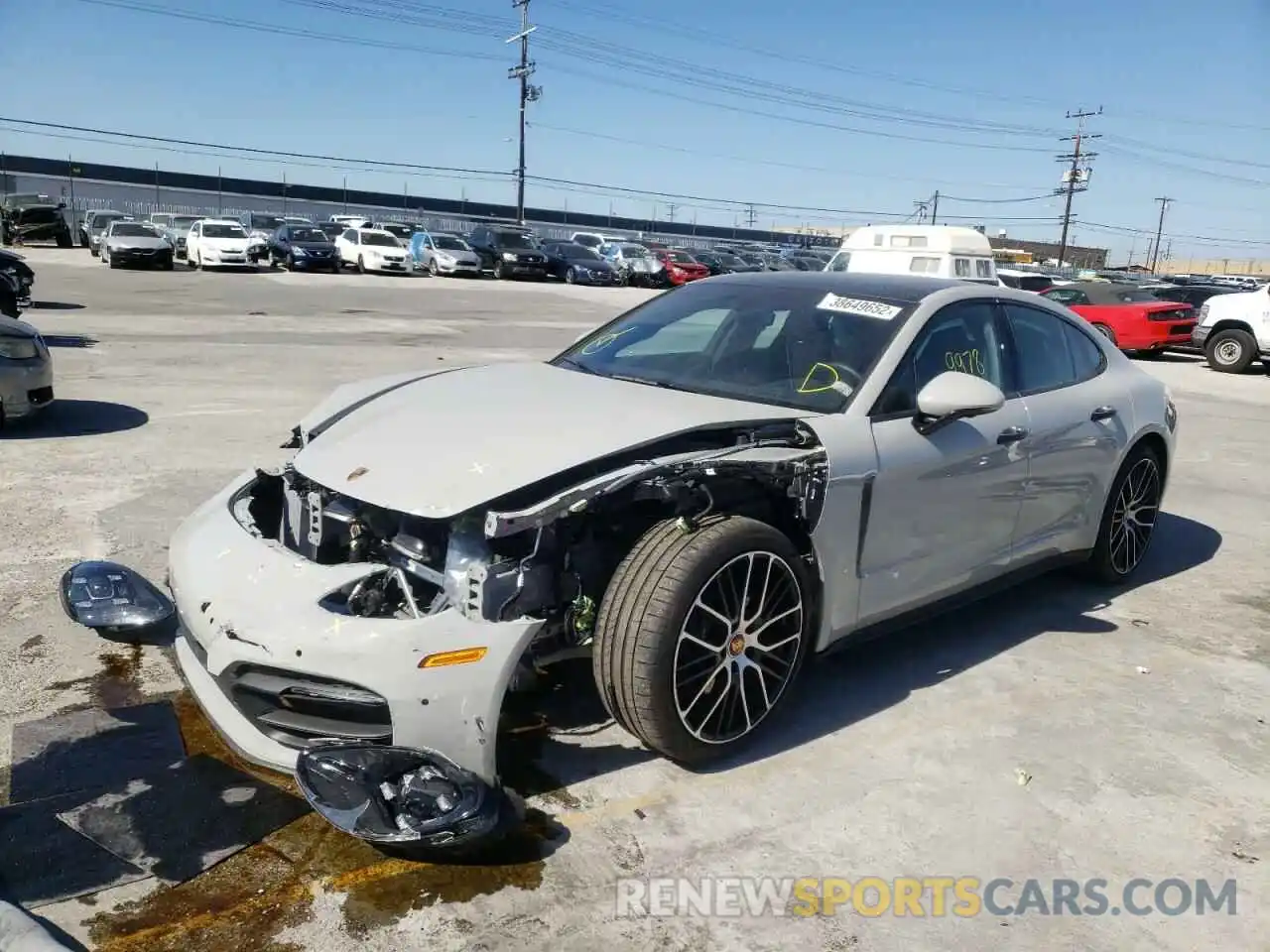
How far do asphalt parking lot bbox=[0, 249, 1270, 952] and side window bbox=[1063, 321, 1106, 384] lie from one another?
44.6 inches

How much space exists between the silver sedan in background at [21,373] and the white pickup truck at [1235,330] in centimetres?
1700

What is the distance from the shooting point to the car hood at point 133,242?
27.2 meters

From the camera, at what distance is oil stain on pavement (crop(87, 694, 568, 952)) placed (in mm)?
2477

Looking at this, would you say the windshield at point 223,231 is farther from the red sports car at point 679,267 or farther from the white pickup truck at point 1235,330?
the white pickup truck at point 1235,330

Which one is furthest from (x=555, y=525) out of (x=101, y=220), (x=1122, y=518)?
A: (x=101, y=220)

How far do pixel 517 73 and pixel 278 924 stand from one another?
183ft

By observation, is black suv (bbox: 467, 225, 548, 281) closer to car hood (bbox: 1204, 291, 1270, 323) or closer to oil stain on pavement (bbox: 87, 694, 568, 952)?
car hood (bbox: 1204, 291, 1270, 323)

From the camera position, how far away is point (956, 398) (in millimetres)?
3709

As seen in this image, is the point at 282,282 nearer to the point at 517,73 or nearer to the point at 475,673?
the point at 475,673

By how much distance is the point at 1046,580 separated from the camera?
5.47 meters

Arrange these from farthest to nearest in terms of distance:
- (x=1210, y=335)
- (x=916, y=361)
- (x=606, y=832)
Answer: (x=1210, y=335) < (x=916, y=361) < (x=606, y=832)

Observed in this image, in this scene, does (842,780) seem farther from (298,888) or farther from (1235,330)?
(1235,330)

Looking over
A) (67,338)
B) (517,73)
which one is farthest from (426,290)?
(517,73)

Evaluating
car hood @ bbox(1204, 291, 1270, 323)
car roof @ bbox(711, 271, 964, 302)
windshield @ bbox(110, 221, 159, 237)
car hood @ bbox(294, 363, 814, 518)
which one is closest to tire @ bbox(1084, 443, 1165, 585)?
car roof @ bbox(711, 271, 964, 302)
